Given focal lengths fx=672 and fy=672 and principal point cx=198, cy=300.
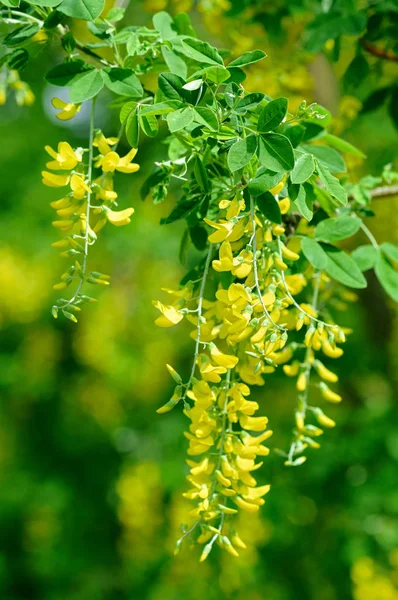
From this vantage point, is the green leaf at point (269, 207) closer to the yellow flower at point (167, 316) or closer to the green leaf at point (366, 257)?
the yellow flower at point (167, 316)

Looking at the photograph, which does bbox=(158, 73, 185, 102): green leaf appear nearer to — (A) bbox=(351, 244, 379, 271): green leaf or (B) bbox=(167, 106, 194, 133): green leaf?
(B) bbox=(167, 106, 194, 133): green leaf

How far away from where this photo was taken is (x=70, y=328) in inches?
221

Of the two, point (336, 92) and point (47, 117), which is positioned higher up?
point (336, 92)

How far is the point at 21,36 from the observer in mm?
972

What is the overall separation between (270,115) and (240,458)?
472 mm

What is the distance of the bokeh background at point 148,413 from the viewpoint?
2.46 metres

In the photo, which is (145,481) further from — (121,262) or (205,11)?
(205,11)

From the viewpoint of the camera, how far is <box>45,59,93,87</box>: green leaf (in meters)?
0.99

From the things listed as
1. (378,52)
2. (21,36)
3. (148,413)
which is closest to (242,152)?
(21,36)

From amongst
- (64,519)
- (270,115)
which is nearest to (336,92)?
(270,115)

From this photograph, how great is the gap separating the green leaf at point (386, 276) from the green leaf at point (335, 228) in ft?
0.48

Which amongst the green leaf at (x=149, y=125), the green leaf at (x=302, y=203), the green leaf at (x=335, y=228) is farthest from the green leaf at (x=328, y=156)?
the green leaf at (x=149, y=125)

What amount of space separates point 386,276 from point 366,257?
0.05 metres

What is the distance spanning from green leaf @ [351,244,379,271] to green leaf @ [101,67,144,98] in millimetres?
479
